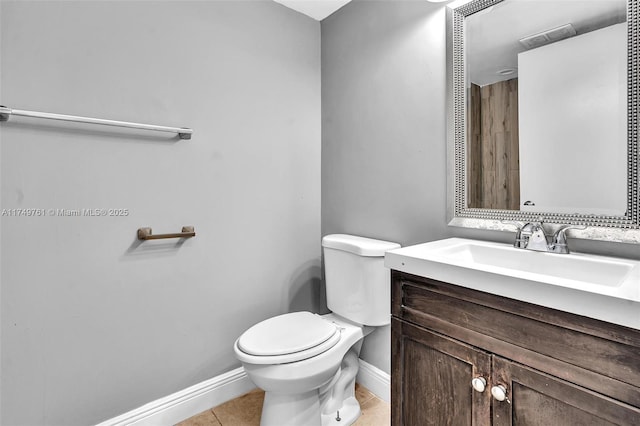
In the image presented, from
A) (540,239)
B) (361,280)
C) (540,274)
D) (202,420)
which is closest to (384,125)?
(361,280)

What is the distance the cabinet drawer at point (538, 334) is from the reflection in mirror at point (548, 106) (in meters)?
0.51

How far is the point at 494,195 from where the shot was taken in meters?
1.29

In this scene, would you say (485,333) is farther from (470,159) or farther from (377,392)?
(377,392)

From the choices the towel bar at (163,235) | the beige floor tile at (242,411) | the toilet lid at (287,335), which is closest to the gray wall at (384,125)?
the toilet lid at (287,335)

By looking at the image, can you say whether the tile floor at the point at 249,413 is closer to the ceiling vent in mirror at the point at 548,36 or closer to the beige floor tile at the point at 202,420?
the beige floor tile at the point at 202,420

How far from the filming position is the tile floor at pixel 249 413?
5.17 feet

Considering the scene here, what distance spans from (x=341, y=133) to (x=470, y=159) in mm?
807

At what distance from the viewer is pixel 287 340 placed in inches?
54.6

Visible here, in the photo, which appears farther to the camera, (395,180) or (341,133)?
(341,133)

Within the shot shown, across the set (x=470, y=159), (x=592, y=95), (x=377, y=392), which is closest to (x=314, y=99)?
(x=470, y=159)

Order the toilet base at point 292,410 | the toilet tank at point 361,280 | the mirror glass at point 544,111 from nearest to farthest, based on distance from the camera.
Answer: the mirror glass at point 544,111 < the toilet base at point 292,410 < the toilet tank at point 361,280

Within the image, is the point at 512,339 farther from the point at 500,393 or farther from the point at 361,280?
the point at 361,280

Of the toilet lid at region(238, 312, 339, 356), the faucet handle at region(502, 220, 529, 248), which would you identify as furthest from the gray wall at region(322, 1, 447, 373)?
the toilet lid at region(238, 312, 339, 356)

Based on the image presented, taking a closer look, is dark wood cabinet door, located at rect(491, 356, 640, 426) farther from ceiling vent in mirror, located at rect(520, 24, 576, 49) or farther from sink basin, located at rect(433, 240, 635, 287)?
ceiling vent in mirror, located at rect(520, 24, 576, 49)
